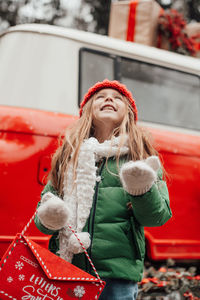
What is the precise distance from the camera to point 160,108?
350 centimetres

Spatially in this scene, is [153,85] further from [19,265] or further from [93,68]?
[19,265]

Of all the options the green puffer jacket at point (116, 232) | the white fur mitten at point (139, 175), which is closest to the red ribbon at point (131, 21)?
the green puffer jacket at point (116, 232)

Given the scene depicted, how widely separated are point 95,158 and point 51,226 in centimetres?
43

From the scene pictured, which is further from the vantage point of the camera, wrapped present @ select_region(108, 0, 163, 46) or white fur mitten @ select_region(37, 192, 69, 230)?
wrapped present @ select_region(108, 0, 163, 46)

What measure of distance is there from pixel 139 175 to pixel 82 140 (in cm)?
57

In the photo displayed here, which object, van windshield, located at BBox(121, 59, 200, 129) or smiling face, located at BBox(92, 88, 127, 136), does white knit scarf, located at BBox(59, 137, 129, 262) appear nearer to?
smiling face, located at BBox(92, 88, 127, 136)

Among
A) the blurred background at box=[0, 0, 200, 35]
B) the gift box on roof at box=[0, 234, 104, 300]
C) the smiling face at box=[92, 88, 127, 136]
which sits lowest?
the blurred background at box=[0, 0, 200, 35]

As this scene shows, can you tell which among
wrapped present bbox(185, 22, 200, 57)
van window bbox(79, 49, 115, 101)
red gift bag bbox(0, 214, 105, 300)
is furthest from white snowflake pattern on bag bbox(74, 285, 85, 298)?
wrapped present bbox(185, 22, 200, 57)

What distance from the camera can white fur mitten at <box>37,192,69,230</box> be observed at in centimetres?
137

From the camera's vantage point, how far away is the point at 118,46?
134 inches

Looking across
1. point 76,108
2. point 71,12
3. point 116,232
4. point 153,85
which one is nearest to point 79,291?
point 116,232

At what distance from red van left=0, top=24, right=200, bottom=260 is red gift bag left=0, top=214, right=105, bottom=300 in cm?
132

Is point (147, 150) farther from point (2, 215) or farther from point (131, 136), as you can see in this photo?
point (2, 215)

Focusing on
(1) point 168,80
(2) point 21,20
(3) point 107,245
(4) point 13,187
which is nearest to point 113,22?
(1) point 168,80
